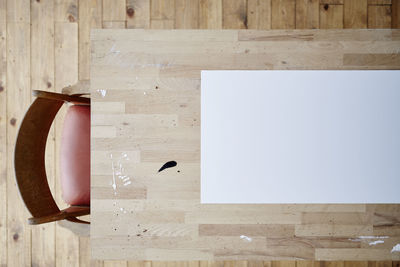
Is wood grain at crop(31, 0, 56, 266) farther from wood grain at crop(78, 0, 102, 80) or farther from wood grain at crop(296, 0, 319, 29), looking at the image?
wood grain at crop(296, 0, 319, 29)

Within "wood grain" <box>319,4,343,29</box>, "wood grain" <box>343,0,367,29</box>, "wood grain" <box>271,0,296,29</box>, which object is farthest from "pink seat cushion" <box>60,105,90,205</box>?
"wood grain" <box>343,0,367,29</box>

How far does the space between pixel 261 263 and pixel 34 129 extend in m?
1.37

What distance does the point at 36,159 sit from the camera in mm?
1127

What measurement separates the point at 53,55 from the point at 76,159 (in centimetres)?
78

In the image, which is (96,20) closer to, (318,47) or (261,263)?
(318,47)

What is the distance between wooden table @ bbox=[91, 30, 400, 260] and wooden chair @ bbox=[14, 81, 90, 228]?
175 mm

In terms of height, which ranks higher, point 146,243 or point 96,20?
point 96,20

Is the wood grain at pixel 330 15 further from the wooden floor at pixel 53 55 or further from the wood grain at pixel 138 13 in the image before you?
the wood grain at pixel 138 13

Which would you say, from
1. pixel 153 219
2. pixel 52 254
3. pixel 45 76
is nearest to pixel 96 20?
pixel 45 76

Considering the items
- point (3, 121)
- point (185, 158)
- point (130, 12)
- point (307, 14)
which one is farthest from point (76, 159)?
point (307, 14)

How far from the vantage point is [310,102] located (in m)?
1.04

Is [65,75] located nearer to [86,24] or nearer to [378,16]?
[86,24]

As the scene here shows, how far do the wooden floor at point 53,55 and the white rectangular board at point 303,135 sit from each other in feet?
2.42

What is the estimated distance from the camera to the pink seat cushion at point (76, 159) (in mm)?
1232
